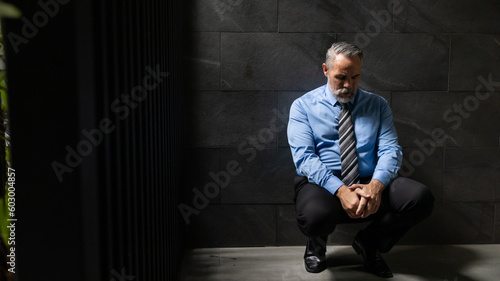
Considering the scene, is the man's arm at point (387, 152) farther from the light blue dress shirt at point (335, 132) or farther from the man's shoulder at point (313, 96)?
the man's shoulder at point (313, 96)

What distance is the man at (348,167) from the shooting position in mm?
1860

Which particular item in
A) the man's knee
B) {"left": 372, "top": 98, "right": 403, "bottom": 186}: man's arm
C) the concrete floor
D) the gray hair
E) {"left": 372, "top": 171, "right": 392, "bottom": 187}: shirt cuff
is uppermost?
the gray hair

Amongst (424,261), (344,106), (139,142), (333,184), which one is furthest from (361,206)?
(139,142)

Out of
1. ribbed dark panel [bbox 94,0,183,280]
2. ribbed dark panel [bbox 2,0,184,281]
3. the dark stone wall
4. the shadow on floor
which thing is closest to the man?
the shadow on floor

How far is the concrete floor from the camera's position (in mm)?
1962

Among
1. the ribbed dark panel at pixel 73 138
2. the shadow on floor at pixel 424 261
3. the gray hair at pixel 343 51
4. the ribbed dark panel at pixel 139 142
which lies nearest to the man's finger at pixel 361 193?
the shadow on floor at pixel 424 261

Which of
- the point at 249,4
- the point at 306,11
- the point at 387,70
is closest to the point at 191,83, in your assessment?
A: the point at 249,4

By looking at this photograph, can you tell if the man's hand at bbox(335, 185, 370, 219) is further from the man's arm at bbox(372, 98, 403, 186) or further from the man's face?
the man's face

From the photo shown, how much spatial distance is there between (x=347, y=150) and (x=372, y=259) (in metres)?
0.56

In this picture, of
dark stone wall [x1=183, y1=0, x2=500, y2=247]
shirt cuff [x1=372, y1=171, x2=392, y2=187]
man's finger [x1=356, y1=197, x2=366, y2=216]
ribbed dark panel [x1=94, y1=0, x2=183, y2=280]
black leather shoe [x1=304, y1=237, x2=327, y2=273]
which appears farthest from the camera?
dark stone wall [x1=183, y1=0, x2=500, y2=247]

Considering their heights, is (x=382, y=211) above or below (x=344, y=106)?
below

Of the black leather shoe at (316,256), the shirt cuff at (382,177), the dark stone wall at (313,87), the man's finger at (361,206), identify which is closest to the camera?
the man's finger at (361,206)

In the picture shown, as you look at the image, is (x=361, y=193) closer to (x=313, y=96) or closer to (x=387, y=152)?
(x=387, y=152)

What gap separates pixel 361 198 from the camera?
181 cm
